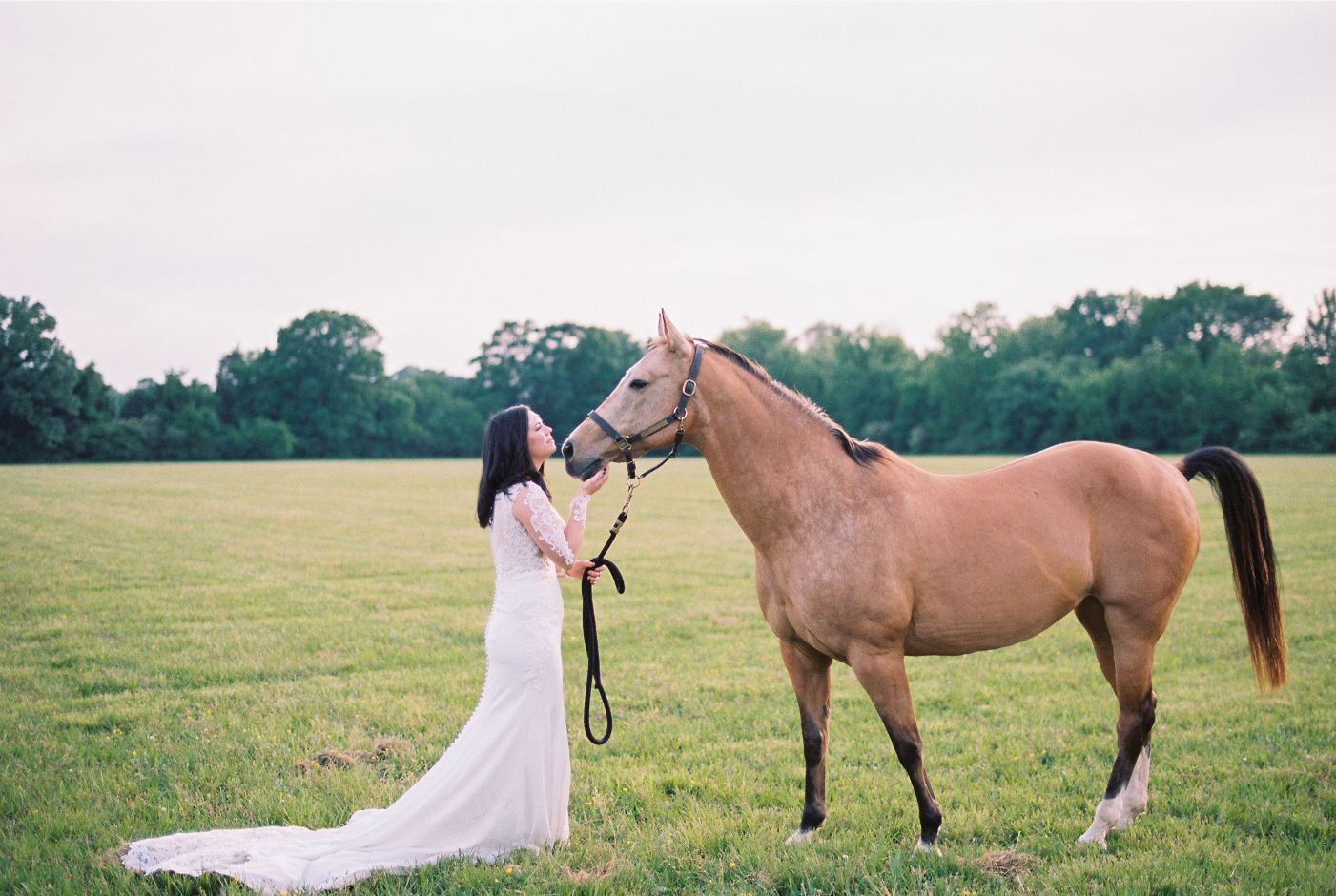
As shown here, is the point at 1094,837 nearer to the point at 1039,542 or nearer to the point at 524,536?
the point at 1039,542

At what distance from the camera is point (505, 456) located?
4.67 m

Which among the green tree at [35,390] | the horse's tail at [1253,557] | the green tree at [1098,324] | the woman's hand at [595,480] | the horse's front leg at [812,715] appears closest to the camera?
the woman's hand at [595,480]

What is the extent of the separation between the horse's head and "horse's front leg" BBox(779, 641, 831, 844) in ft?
4.71

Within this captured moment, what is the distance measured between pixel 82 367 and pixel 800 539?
71025 mm

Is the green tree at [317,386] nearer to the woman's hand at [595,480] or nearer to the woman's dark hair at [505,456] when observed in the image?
the woman's dark hair at [505,456]

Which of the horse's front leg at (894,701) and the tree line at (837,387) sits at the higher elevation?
the tree line at (837,387)

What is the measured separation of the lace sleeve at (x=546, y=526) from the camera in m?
4.52

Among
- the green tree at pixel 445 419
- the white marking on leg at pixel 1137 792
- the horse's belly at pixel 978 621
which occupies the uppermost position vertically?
the green tree at pixel 445 419

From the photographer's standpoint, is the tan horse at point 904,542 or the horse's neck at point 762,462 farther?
the horse's neck at point 762,462

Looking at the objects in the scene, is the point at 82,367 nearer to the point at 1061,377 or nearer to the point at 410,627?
the point at 410,627

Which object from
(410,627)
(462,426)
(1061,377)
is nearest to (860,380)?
(1061,377)

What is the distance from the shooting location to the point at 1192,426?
65.3 m

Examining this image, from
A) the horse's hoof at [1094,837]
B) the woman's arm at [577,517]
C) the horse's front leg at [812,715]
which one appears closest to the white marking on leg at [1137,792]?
the horse's hoof at [1094,837]

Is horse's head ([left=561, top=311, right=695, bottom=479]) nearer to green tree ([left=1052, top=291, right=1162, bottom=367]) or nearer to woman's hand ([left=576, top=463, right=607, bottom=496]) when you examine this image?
woman's hand ([left=576, top=463, right=607, bottom=496])
